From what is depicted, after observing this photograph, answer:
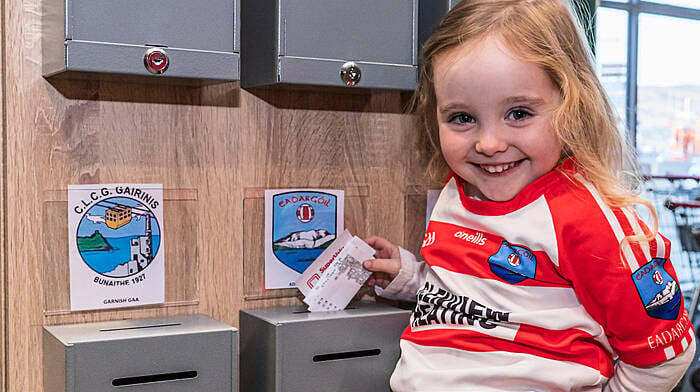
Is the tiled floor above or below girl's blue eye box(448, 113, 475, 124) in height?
below

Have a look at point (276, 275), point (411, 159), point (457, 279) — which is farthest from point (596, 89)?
point (276, 275)

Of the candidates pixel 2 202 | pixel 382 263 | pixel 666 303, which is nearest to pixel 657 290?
pixel 666 303

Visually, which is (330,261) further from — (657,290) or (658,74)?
(658,74)

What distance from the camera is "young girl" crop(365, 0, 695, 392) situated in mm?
1340

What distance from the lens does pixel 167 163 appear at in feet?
5.69

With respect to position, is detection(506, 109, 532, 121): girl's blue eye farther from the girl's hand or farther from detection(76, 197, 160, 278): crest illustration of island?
detection(76, 197, 160, 278): crest illustration of island

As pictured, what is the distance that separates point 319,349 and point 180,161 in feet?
1.67

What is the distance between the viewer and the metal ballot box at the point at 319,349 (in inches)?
64.1

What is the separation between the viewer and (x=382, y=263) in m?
1.81

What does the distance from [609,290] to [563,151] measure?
28 centimetres

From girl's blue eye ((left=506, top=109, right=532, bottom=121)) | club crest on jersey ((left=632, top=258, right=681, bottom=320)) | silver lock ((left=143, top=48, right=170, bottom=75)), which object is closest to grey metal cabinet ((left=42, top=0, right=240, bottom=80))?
silver lock ((left=143, top=48, right=170, bottom=75))

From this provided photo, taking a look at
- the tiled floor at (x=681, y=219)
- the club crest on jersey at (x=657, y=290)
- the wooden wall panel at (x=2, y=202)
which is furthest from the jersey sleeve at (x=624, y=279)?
the tiled floor at (x=681, y=219)

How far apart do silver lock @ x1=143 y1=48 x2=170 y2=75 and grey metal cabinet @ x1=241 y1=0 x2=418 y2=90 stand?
0.22m

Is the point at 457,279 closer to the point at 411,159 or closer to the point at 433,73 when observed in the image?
the point at 433,73
